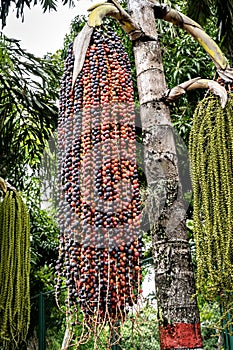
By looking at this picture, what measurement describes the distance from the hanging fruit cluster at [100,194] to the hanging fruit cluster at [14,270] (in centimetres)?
150

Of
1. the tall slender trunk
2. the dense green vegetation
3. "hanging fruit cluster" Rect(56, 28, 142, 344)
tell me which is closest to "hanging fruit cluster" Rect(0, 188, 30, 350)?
the dense green vegetation

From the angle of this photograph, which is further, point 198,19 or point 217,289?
point 198,19

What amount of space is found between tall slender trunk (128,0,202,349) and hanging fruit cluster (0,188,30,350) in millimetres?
1643

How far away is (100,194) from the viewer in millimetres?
1300

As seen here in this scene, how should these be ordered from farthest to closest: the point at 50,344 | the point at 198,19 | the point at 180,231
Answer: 1. the point at 50,344
2. the point at 198,19
3. the point at 180,231

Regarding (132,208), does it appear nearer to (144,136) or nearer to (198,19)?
(144,136)

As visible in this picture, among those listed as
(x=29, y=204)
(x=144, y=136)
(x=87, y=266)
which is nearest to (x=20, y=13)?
(x=29, y=204)

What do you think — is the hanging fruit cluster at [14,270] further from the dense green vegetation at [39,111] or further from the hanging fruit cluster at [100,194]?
the hanging fruit cluster at [100,194]

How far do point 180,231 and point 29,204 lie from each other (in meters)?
3.92

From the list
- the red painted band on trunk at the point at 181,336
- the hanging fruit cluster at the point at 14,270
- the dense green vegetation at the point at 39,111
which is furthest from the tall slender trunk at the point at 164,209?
the dense green vegetation at the point at 39,111

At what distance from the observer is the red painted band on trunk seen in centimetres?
125

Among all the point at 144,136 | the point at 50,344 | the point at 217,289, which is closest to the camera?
the point at 217,289

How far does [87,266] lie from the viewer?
4.15ft

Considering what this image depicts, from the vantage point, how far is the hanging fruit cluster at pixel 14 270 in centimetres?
281
